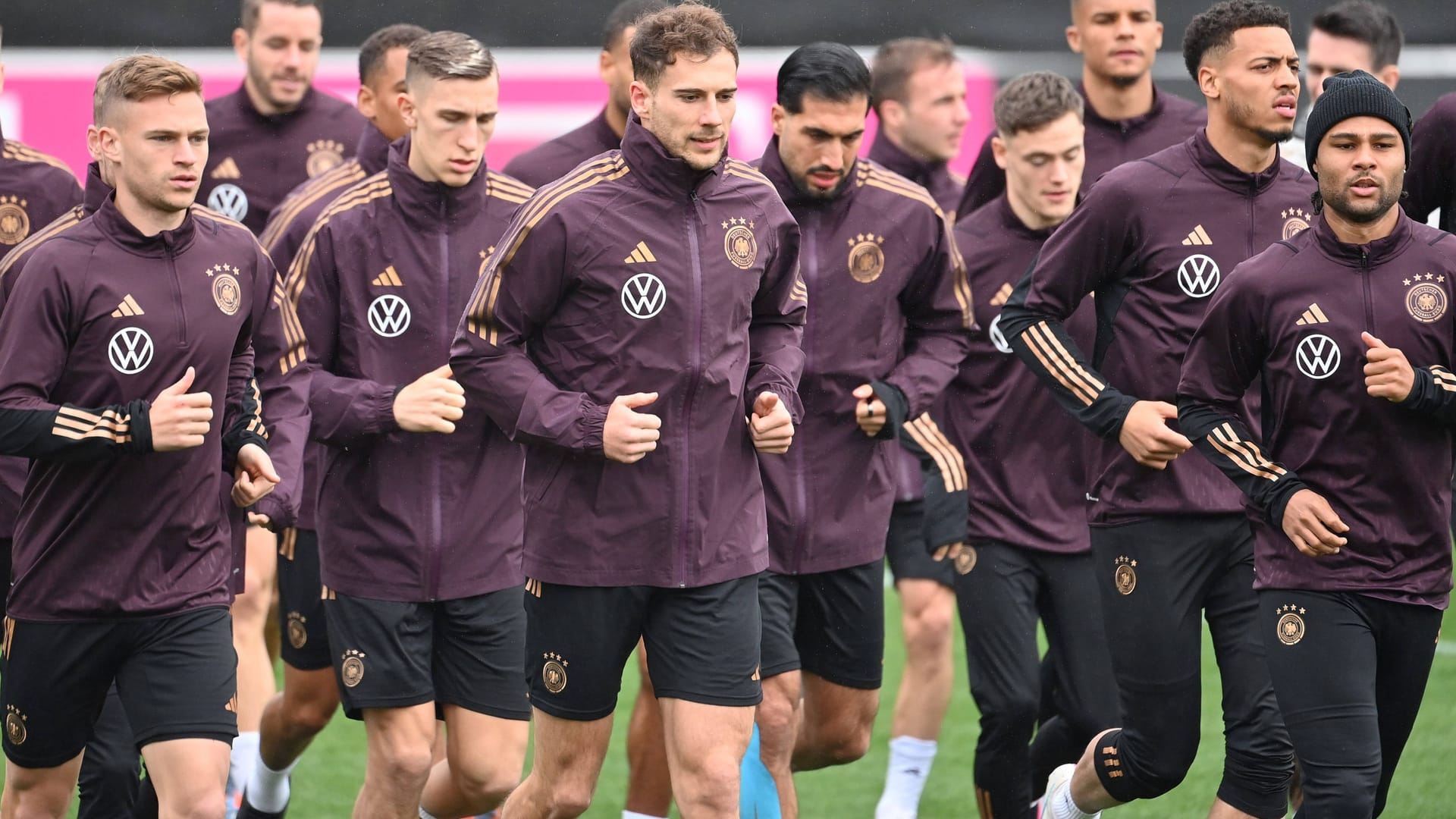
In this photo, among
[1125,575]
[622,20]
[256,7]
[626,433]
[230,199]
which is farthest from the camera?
[256,7]

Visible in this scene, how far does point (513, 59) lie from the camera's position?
13.4 meters

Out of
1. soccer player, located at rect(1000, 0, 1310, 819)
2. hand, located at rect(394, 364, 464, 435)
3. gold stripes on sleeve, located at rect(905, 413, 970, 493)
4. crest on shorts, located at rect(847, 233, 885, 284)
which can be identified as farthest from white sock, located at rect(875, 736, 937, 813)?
hand, located at rect(394, 364, 464, 435)

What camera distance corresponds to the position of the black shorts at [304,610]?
A: 736 centimetres

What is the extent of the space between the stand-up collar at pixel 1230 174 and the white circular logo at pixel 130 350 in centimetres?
309

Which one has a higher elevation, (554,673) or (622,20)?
(622,20)

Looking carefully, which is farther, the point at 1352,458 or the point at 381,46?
the point at 381,46

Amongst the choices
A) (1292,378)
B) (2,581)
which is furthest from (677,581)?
(2,581)

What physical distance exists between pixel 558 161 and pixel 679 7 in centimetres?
246

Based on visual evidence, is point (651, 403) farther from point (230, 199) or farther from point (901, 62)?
point (901, 62)

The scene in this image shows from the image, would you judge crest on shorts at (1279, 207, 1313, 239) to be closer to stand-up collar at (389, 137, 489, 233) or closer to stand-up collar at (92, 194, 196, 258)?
stand-up collar at (389, 137, 489, 233)

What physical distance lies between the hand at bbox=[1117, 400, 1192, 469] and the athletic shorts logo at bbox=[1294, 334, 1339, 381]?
0.56m

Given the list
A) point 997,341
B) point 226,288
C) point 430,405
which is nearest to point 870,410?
point 997,341

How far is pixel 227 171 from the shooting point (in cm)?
936

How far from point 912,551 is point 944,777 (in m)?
1.06
